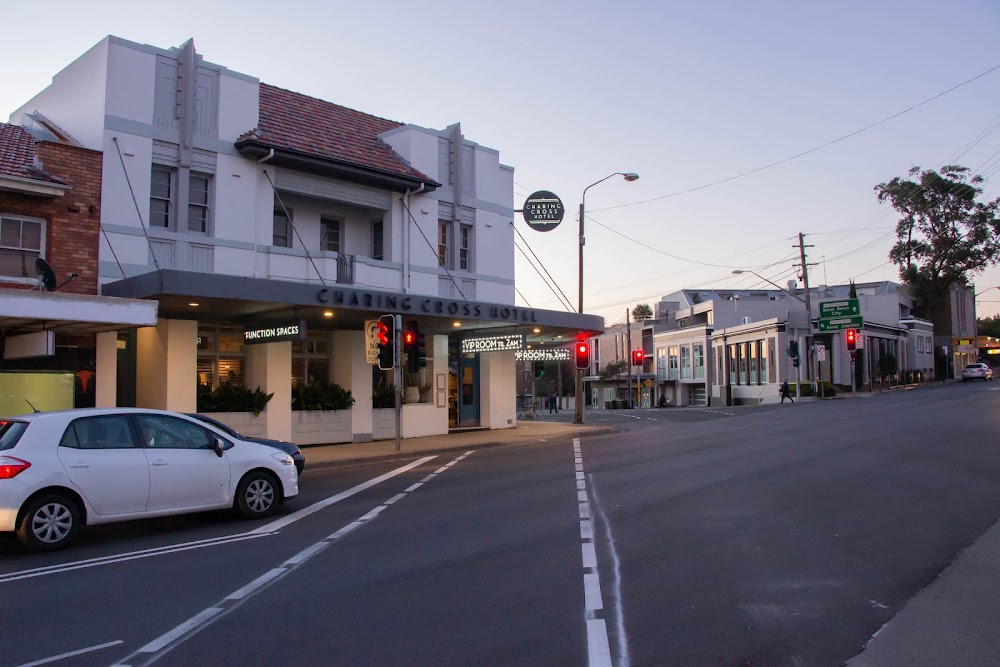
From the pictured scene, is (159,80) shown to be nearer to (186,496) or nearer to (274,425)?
(274,425)

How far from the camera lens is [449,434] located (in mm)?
26469

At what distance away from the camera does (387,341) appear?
20.1 meters

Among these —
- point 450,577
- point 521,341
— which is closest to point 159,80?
point 521,341

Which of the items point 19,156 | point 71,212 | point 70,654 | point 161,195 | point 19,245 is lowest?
point 70,654

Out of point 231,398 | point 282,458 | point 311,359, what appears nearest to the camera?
point 282,458

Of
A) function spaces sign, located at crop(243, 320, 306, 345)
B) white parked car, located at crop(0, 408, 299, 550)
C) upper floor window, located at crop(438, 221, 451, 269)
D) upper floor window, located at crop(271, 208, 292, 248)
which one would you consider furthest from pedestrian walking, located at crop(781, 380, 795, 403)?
white parked car, located at crop(0, 408, 299, 550)

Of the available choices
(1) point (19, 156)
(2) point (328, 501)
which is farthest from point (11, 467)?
(1) point (19, 156)

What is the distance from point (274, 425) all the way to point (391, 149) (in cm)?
981

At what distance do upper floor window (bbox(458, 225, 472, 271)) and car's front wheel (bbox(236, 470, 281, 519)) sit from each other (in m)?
16.1

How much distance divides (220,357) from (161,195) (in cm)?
456

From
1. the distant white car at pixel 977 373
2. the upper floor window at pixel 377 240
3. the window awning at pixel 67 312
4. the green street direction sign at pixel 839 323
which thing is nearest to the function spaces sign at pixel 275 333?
the window awning at pixel 67 312

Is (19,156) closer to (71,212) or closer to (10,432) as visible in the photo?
(71,212)

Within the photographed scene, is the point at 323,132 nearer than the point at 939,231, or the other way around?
the point at 323,132

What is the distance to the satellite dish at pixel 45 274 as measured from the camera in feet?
52.8
